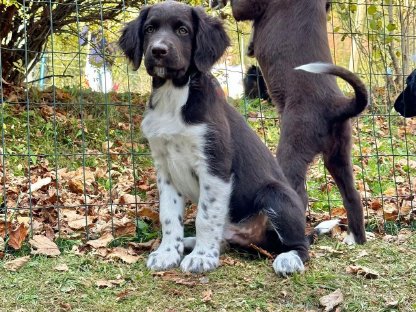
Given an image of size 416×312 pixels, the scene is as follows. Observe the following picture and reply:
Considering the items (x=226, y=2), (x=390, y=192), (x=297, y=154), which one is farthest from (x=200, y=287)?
(x=390, y=192)

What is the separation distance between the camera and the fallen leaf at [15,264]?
13.0 feet

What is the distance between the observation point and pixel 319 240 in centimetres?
484

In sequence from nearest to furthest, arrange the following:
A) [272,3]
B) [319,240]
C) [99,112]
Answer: [319,240], [272,3], [99,112]

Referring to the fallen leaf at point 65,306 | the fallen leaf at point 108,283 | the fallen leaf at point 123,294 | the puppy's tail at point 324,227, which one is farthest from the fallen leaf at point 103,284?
the puppy's tail at point 324,227

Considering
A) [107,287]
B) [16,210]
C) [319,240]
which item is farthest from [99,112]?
[107,287]

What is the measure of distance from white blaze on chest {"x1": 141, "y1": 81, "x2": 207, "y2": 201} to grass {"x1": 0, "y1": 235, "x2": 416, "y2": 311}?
586mm

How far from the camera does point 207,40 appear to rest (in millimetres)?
4043

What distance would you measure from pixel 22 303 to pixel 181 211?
1164mm

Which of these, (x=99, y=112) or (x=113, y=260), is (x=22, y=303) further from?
(x=99, y=112)

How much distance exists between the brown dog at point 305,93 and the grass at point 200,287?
2.42 ft

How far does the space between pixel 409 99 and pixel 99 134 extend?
3301 mm

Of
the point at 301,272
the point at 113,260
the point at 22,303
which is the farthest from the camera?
the point at 113,260

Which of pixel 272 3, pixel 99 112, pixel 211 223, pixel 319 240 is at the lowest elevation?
pixel 319 240

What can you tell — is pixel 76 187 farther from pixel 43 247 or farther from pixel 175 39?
pixel 175 39
